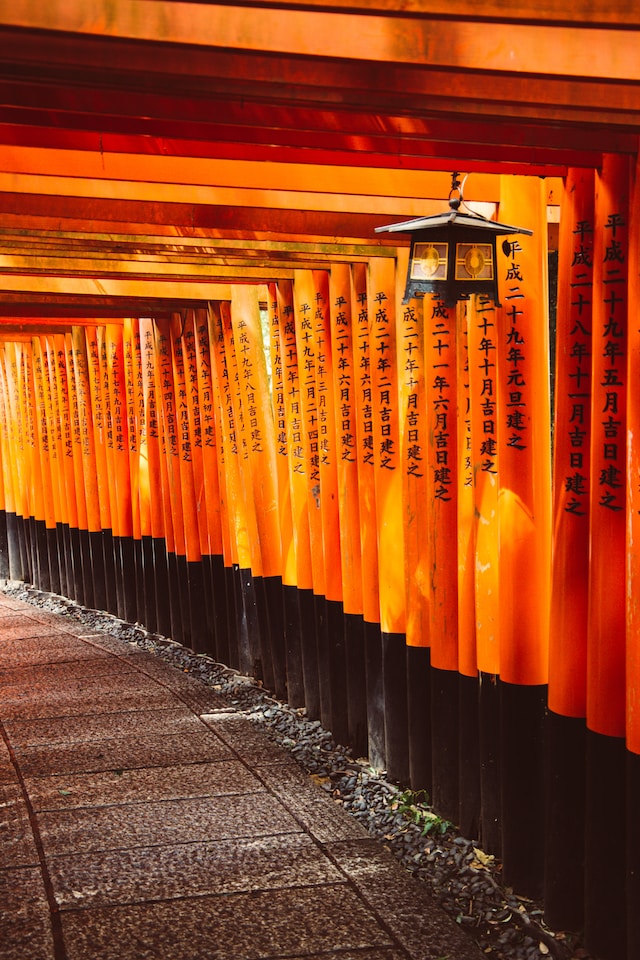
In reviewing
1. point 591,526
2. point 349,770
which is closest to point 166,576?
point 349,770

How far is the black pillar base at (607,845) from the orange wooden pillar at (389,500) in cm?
281

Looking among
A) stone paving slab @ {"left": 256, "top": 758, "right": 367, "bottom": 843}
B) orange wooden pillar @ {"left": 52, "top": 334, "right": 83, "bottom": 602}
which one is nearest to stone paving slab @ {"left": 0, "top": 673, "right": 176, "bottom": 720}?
stone paving slab @ {"left": 256, "top": 758, "right": 367, "bottom": 843}

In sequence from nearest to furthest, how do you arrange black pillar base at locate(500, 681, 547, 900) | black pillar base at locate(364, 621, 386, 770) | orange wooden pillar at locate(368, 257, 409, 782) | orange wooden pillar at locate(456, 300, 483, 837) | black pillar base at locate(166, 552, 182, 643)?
black pillar base at locate(500, 681, 547, 900), orange wooden pillar at locate(456, 300, 483, 837), orange wooden pillar at locate(368, 257, 409, 782), black pillar base at locate(364, 621, 386, 770), black pillar base at locate(166, 552, 182, 643)

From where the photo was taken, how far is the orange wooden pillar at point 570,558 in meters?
5.02

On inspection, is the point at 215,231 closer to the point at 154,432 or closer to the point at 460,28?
the point at 460,28

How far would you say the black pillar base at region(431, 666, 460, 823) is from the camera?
680 centimetres

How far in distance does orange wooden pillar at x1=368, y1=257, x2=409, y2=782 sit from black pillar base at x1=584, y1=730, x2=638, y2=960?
2.81 m

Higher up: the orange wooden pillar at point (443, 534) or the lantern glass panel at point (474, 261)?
the lantern glass panel at point (474, 261)

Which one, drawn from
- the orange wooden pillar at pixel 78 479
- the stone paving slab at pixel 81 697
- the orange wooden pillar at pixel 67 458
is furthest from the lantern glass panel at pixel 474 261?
the orange wooden pillar at pixel 67 458

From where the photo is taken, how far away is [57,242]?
743cm

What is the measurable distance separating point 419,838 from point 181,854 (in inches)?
61.7

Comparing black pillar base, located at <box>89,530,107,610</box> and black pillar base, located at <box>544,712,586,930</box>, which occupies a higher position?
black pillar base, located at <box>544,712,586,930</box>

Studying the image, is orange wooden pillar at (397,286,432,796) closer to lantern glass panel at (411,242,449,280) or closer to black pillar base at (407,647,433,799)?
black pillar base at (407,647,433,799)

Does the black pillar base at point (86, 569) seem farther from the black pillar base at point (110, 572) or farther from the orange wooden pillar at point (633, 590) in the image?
the orange wooden pillar at point (633, 590)
